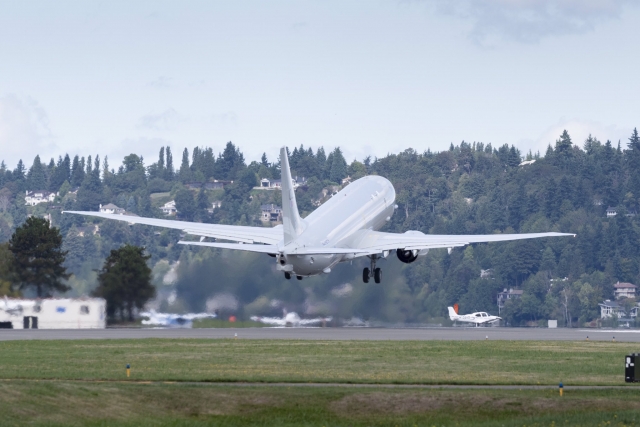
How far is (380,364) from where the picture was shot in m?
61.5

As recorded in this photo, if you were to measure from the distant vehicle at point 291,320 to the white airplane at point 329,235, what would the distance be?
15.8 feet

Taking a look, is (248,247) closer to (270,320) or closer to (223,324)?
(223,324)

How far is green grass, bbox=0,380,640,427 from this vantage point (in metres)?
44.2

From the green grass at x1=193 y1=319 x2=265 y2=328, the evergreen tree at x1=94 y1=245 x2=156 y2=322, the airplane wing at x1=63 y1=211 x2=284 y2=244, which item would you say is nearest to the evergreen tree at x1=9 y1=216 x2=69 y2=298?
the evergreen tree at x1=94 y1=245 x2=156 y2=322

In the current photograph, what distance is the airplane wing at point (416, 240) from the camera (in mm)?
89250

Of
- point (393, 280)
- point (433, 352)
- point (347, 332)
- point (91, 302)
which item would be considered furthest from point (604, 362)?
point (91, 302)

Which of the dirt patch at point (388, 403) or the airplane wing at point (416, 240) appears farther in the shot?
the airplane wing at point (416, 240)

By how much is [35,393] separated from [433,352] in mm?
28008

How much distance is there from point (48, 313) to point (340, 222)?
25310 millimetres

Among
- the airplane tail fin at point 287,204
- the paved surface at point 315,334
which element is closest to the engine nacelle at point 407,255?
the paved surface at point 315,334

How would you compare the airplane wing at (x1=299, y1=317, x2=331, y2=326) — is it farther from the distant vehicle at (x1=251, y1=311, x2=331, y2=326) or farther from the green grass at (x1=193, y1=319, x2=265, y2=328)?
the green grass at (x1=193, y1=319, x2=265, y2=328)

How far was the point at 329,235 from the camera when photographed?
278 feet

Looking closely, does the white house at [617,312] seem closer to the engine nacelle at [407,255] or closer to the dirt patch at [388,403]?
the engine nacelle at [407,255]

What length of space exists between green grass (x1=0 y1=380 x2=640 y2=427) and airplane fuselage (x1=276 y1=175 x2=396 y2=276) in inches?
1172
